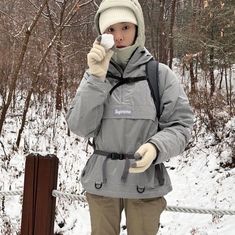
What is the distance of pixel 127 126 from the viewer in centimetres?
189

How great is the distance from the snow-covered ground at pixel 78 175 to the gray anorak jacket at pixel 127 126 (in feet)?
7.52

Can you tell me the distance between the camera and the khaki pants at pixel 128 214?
1.91 m

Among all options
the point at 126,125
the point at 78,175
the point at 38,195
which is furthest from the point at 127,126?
the point at 78,175

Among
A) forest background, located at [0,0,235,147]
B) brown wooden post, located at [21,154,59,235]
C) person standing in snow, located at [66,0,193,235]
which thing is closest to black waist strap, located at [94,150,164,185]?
person standing in snow, located at [66,0,193,235]

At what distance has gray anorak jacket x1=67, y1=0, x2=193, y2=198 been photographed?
1857mm

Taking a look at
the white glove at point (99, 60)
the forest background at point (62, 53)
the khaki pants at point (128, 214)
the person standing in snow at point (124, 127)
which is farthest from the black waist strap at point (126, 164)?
the forest background at point (62, 53)

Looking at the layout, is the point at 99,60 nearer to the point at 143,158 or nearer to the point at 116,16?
the point at 116,16

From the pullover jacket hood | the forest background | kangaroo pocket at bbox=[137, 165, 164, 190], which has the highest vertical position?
the forest background

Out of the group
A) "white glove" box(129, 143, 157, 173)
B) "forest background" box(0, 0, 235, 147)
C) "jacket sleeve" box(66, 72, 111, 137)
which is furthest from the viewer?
"forest background" box(0, 0, 235, 147)

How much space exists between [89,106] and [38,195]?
2.62 ft

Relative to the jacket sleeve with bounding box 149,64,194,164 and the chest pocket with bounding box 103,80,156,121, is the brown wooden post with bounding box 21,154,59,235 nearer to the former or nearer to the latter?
the chest pocket with bounding box 103,80,156,121

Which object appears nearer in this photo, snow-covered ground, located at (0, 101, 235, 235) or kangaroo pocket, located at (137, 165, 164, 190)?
kangaroo pocket, located at (137, 165, 164, 190)

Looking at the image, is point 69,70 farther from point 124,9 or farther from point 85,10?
point 124,9

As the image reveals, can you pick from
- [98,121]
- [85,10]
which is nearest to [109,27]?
[98,121]
